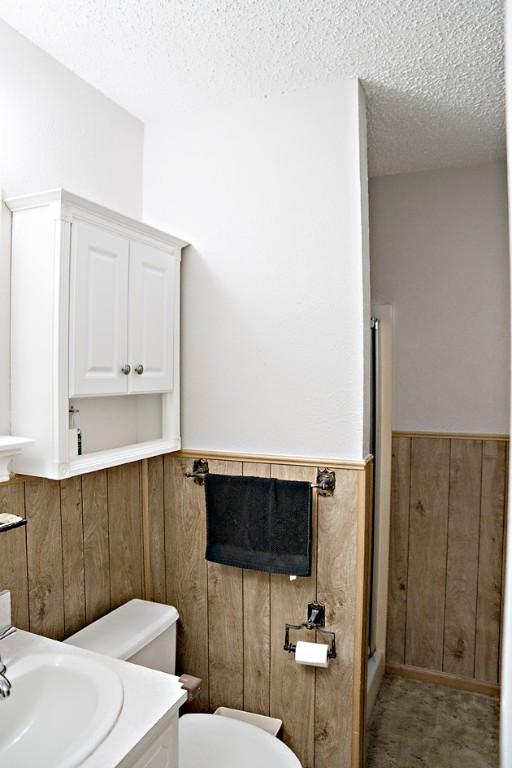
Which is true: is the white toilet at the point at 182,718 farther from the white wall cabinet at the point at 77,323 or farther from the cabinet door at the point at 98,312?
the cabinet door at the point at 98,312

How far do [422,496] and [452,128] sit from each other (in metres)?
1.70

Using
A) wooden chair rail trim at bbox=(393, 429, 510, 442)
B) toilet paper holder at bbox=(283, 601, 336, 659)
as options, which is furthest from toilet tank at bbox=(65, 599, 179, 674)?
wooden chair rail trim at bbox=(393, 429, 510, 442)

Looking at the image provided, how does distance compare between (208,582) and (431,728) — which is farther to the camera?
(431,728)

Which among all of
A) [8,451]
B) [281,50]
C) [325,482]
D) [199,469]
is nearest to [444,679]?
[325,482]

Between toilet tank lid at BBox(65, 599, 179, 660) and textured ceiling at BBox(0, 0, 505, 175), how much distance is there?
192cm

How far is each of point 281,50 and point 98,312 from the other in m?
1.03

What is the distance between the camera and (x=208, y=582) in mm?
2174

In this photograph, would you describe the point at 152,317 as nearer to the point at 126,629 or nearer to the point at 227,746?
the point at 126,629

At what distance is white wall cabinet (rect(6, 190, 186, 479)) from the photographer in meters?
1.62

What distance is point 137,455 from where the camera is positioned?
1.93 metres

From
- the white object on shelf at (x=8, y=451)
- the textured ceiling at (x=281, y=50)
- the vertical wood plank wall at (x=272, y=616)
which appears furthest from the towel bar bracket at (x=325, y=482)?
the textured ceiling at (x=281, y=50)

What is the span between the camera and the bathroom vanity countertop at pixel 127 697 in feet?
3.86

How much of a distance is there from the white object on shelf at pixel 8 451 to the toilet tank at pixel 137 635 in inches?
25.1

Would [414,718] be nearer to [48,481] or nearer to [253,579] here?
[253,579]
